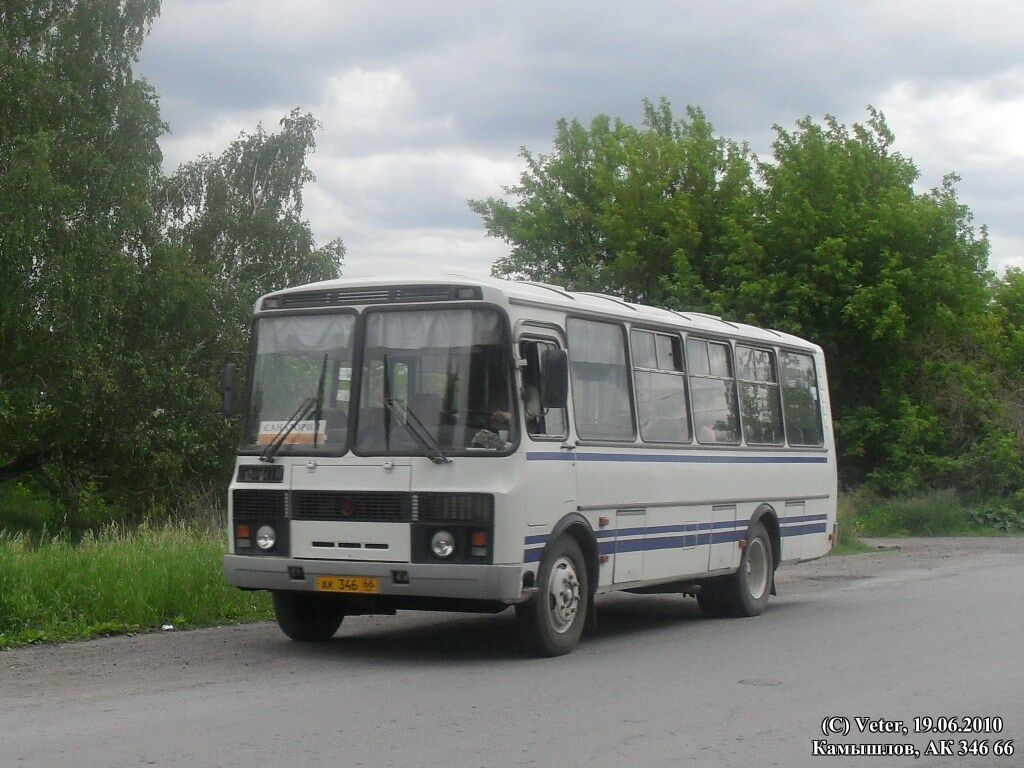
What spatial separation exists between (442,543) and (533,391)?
140cm

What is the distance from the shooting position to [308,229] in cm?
4472

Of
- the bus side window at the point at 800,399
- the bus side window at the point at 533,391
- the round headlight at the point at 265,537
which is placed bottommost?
the round headlight at the point at 265,537

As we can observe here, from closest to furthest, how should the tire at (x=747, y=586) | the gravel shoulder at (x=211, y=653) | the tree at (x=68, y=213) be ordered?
the gravel shoulder at (x=211, y=653) → the tire at (x=747, y=586) → the tree at (x=68, y=213)

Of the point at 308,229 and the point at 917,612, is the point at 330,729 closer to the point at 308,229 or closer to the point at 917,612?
the point at 917,612

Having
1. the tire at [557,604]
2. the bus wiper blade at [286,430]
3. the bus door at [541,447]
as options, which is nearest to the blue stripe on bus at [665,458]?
the bus door at [541,447]

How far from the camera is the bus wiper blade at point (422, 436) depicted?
1055cm

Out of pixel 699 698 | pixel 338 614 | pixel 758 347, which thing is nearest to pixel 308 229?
pixel 758 347

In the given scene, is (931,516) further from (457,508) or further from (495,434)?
(457,508)

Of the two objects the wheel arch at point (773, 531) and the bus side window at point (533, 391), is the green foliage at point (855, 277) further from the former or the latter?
the bus side window at point (533, 391)

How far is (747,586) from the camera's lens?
1498 centimetres

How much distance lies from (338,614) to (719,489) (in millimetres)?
4308

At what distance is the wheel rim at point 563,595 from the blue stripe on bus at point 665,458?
2.78 ft

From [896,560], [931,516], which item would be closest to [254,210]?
[931,516]

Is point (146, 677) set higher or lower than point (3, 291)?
lower
